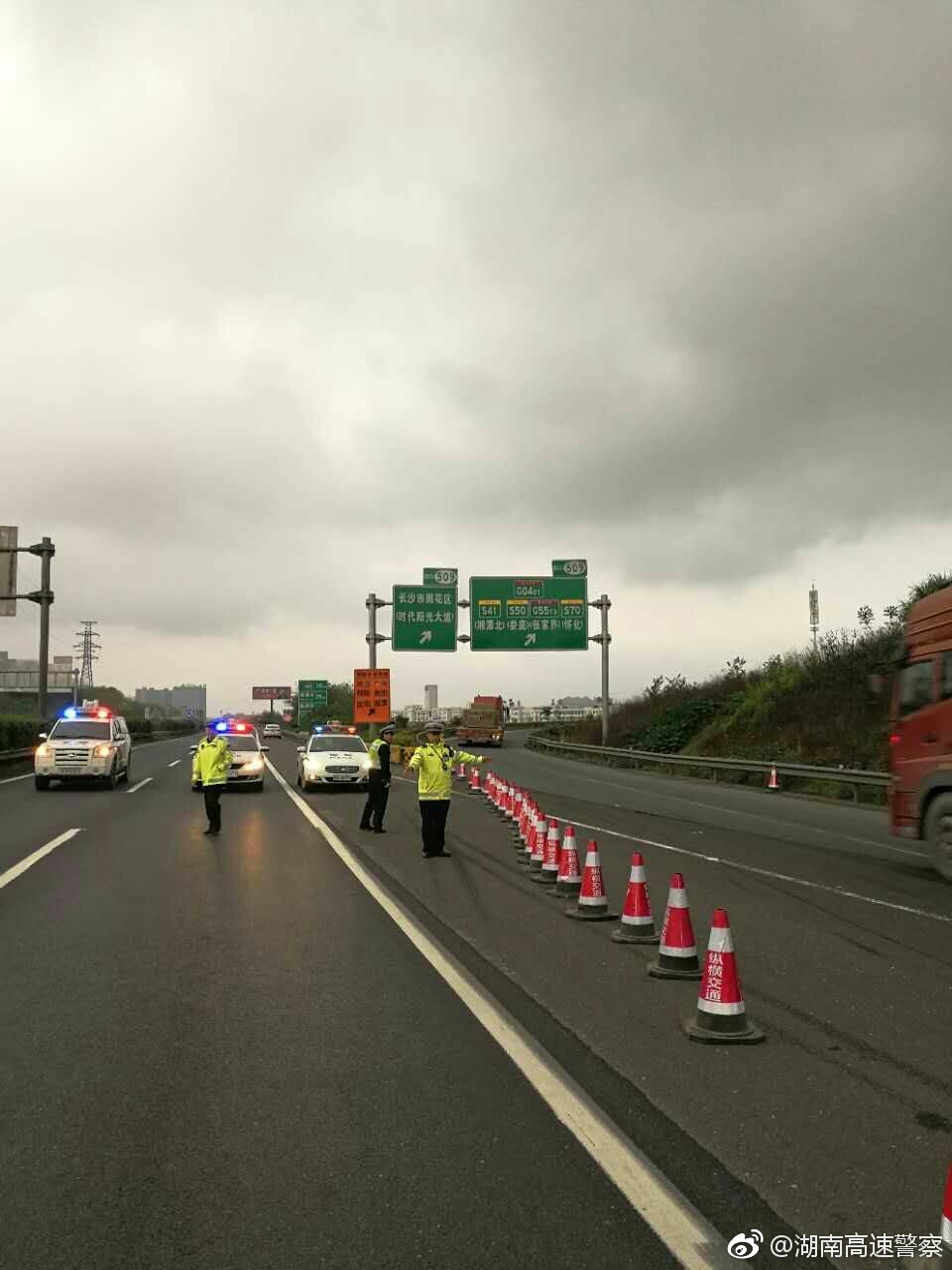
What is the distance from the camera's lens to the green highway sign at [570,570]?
38.3 meters

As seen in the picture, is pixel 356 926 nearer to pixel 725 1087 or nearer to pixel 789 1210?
pixel 725 1087

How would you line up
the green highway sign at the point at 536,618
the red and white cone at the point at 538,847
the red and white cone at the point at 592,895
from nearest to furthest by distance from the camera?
the red and white cone at the point at 592,895 < the red and white cone at the point at 538,847 < the green highway sign at the point at 536,618

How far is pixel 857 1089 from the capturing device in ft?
15.5

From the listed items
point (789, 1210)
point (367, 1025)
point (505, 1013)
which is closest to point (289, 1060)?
point (367, 1025)

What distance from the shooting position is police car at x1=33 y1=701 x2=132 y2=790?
25.3m

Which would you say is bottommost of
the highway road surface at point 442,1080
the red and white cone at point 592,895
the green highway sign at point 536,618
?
the highway road surface at point 442,1080

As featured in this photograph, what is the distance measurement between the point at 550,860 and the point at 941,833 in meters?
4.51

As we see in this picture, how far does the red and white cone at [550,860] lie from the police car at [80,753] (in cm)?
1734

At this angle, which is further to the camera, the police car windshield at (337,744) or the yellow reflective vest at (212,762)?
the police car windshield at (337,744)

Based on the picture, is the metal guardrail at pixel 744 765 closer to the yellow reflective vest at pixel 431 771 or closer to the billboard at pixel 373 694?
the yellow reflective vest at pixel 431 771

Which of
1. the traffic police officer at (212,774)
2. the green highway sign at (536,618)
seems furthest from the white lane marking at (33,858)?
the green highway sign at (536,618)

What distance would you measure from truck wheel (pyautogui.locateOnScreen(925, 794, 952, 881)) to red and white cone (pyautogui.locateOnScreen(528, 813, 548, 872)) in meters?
4.44

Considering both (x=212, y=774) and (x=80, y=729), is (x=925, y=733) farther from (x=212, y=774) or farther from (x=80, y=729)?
(x=80, y=729)

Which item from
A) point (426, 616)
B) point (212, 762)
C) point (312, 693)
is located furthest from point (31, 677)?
point (212, 762)
